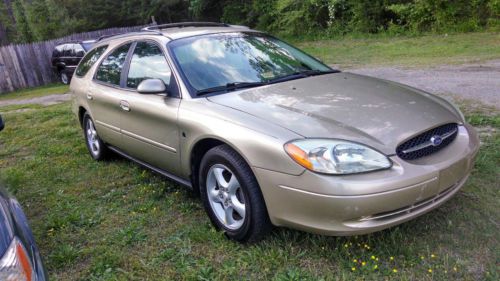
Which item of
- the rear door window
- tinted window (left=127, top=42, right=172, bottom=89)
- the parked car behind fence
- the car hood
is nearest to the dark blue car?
the car hood

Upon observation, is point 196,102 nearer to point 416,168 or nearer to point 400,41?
point 416,168

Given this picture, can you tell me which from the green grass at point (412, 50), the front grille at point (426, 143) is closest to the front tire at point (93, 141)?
the front grille at point (426, 143)

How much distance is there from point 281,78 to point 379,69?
7043 millimetres

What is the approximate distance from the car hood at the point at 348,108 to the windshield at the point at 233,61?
9.3 inches

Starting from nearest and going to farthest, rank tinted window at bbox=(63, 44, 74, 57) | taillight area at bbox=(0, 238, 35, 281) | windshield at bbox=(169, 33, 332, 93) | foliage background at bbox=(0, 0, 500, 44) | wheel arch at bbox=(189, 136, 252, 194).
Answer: taillight area at bbox=(0, 238, 35, 281), wheel arch at bbox=(189, 136, 252, 194), windshield at bbox=(169, 33, 332, 93), foliage background at bbox=(0, 0, 500, 44), tinted window at bbox=(63, 44, 74, 57)

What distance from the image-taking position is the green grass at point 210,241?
282cm

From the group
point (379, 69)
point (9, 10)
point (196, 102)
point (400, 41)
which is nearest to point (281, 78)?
point (196, 102)

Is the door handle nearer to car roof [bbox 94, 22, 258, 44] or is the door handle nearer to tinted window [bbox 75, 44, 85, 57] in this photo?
car roof [bbox 94, 22, 258, 44]

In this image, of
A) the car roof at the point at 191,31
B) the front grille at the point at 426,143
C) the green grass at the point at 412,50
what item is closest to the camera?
the front grille at the point at 426,143

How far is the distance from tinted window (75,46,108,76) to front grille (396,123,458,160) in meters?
3.72

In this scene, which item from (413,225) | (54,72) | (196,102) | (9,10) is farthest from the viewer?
(9,10)

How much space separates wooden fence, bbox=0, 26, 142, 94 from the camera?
18.3 metres

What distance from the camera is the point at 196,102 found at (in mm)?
3412

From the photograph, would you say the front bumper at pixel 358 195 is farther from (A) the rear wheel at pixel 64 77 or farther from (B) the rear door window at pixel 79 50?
(A) the rear wheel at pixel 64 77
